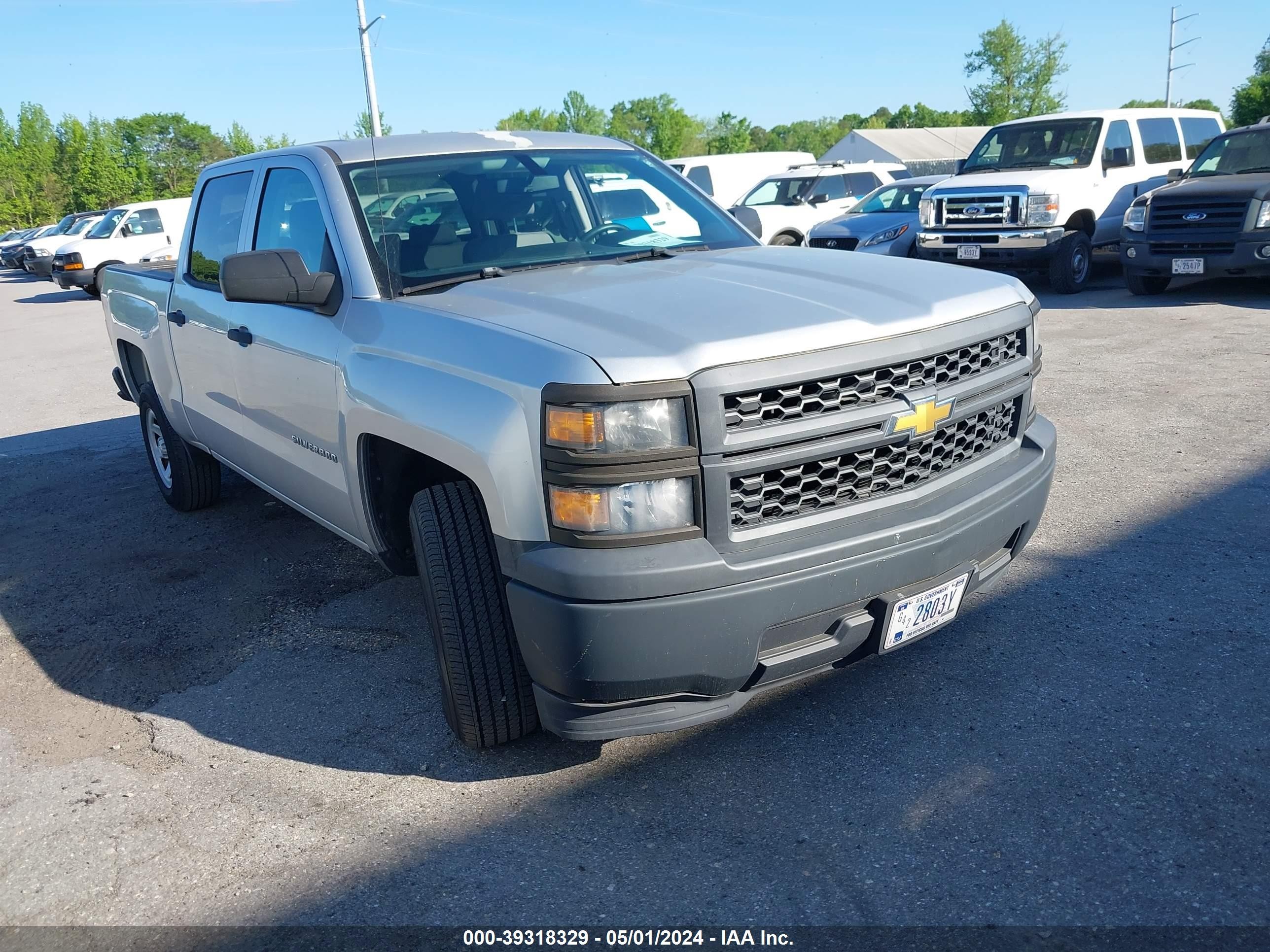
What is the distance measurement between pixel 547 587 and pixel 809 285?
1.28 m

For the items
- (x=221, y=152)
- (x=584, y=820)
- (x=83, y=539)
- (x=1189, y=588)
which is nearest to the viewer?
(x=584, y=820)

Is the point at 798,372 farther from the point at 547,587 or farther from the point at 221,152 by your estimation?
the point at 221,152

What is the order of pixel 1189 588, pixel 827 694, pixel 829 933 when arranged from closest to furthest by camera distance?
pixel 829 933 → pixel 827 694 → pixel 1189 588

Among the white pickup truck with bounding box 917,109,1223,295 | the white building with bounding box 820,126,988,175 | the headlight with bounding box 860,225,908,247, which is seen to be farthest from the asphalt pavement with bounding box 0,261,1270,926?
the white building with bounding box 820,126,988,175

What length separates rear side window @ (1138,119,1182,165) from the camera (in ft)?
44.9

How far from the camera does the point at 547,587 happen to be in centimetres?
262

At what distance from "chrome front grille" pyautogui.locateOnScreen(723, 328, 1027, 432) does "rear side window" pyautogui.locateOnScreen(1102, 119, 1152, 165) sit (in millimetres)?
11496

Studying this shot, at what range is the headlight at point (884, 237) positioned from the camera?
14391mm

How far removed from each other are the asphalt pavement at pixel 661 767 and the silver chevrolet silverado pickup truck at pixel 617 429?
33 centimetres

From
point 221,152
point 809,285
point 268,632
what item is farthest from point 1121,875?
point 221,152

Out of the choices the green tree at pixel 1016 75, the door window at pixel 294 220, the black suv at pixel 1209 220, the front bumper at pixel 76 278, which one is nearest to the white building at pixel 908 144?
the green tree at pixel 1016 75

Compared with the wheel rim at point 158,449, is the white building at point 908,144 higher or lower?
higher

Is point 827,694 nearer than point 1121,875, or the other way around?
point 1121,875

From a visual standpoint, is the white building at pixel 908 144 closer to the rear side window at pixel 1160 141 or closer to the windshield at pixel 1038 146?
the rear side window at pixel 1160 141
